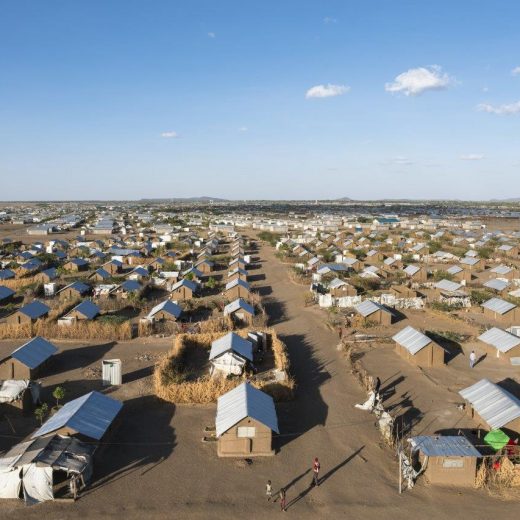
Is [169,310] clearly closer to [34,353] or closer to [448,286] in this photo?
[34,353]

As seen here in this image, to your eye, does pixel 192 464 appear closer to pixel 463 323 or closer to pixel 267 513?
pixel 267 513

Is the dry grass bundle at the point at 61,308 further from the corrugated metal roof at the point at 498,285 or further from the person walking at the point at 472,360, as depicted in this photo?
the corrugated metal roof at the point at 498,285

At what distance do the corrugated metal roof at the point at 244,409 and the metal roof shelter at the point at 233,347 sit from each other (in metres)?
4.54

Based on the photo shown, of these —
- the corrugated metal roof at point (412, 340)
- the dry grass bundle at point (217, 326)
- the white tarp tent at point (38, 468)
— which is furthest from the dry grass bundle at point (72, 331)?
the corrugated metal roof at point (412, 340)

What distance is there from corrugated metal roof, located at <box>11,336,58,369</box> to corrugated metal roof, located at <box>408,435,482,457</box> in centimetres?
1604

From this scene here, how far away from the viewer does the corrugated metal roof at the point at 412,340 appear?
859 inches

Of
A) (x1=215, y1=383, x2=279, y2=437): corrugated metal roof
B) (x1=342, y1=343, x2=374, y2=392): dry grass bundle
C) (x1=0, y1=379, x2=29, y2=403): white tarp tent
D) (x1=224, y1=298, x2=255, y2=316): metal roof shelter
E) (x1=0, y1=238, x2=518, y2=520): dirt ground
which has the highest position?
(x1=224, y1=298, x2=255, y2=316): metal roof shelter

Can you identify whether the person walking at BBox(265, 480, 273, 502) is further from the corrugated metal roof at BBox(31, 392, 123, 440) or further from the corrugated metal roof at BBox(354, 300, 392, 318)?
the corrugated metal roof at BBox(354, 300, 392, 318)

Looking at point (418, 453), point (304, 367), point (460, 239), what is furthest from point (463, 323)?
point (460, 239)

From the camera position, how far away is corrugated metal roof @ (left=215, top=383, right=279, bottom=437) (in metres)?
14.3

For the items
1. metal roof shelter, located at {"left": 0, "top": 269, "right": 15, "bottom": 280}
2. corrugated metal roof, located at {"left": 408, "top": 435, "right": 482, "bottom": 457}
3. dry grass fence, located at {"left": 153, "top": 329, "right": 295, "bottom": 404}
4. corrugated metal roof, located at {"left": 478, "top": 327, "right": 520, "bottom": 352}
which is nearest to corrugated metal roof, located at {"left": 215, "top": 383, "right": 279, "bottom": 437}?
dry grass fence, located at {"left": 153, "top": 329, "right": 295, "bottom": 404}

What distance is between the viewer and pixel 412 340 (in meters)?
22.5

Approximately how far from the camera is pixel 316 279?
40.8 metres

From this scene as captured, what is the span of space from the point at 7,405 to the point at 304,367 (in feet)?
41.1
